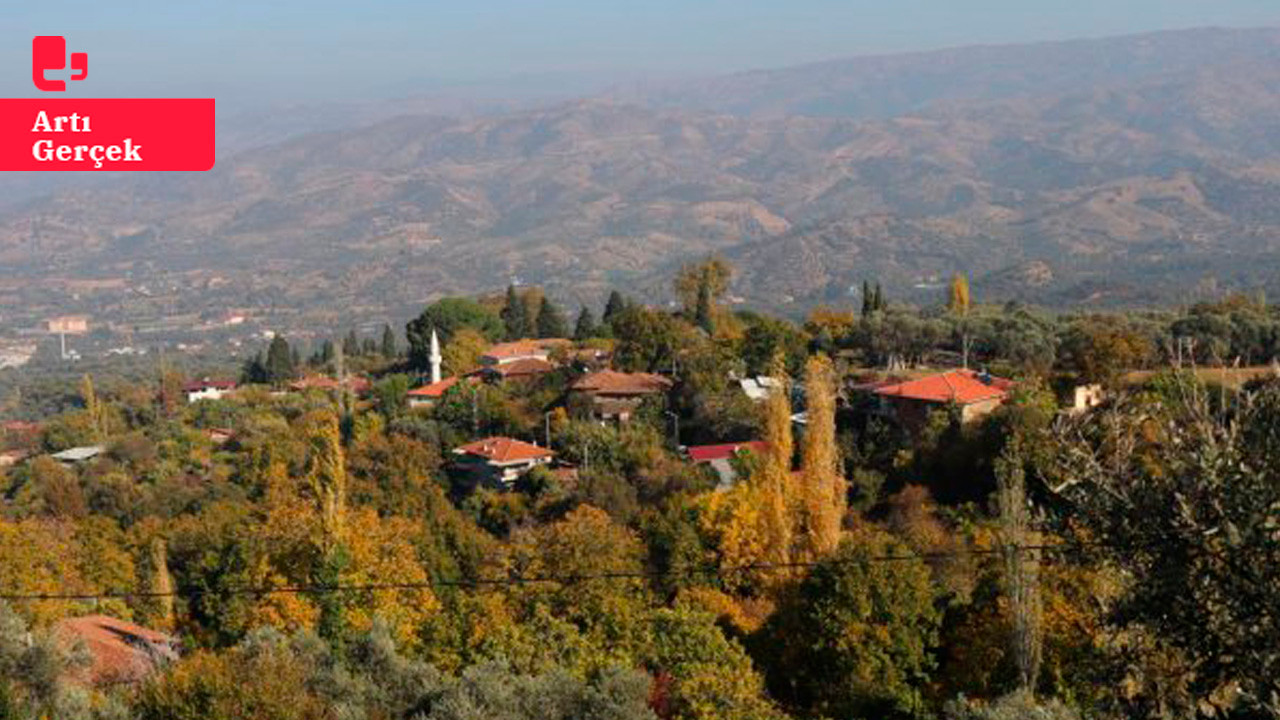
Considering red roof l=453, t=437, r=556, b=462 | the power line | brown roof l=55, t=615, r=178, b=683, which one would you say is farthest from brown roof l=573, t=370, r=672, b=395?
brown roof l=55, t=615, r=178, b=683

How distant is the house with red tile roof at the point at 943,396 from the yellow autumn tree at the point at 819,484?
4.85 m

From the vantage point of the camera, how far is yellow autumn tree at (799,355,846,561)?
58.0ft

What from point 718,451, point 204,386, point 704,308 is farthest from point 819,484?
point 204,386

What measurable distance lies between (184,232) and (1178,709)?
673ft

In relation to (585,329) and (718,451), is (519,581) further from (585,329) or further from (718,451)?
(585,329)

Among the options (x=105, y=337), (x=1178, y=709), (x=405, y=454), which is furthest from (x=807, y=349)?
(x=105, y=337)

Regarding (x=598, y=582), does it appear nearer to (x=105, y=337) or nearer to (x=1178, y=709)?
(x=1178, y=709)

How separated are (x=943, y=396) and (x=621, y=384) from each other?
330 inches

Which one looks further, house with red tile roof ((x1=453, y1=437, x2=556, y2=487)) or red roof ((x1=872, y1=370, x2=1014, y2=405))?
house with red tile roof ((x1=453, y1=437, x2=556, y2=487))

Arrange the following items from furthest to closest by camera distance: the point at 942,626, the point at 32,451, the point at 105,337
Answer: the point at 105,337 → the point at 32,451 → the point at 942,626

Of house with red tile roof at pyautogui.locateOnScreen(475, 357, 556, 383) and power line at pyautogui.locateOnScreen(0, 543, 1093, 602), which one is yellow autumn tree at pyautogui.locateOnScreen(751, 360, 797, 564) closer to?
power line at pyautogui.locateOnScreen(0, 543, 1093, 602)

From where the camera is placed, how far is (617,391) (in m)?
29.5

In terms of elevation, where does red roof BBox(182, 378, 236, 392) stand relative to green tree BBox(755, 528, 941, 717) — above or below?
below

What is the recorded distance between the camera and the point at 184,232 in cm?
19738
